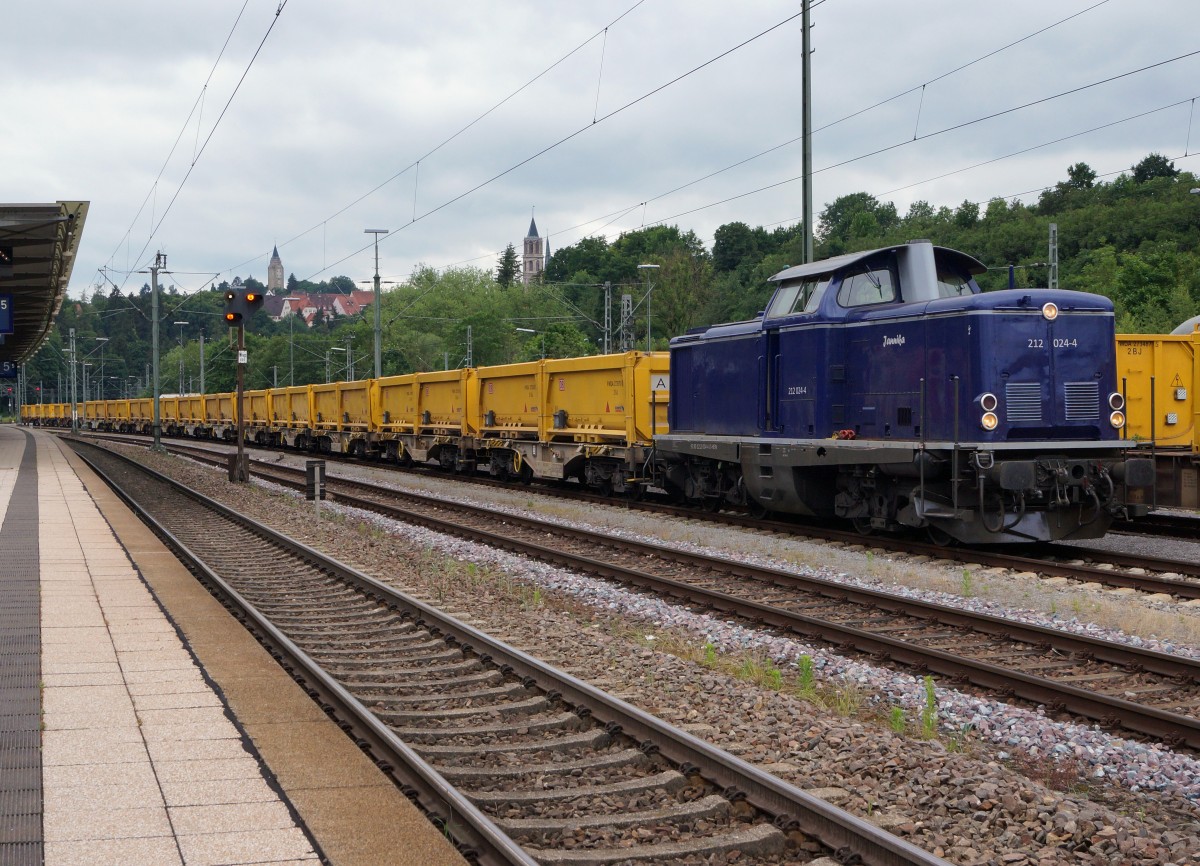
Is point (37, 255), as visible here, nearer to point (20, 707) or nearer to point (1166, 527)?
point (20, 707)

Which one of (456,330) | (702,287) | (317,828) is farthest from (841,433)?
(456,330)

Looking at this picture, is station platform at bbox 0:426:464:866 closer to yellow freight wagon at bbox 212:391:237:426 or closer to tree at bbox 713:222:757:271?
yellow freight wagon at bbox 212:391:237:426

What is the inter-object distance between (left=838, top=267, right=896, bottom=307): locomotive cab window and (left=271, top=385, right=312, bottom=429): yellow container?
1220 inches

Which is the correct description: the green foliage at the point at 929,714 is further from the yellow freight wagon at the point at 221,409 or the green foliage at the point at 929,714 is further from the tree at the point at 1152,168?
the tree at the point at 1152,168

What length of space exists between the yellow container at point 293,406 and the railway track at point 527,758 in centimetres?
3345

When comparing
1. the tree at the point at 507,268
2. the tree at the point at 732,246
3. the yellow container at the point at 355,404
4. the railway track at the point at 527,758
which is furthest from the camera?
the tree at the point at 507,268

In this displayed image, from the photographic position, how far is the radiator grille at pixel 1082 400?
12.9 metres

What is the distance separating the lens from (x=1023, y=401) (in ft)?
41.4

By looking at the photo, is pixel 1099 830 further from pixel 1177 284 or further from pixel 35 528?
pixel 1177 284

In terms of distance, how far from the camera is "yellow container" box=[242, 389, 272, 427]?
48.8m

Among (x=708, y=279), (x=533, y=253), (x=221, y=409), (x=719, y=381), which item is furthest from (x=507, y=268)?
(x=719, y=381)

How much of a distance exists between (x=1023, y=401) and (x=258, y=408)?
142 ft

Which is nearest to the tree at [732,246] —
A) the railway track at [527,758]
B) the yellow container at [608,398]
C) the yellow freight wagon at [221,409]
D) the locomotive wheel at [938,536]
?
the yellow freight wagon at [221,409]

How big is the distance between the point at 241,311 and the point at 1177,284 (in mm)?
42504
